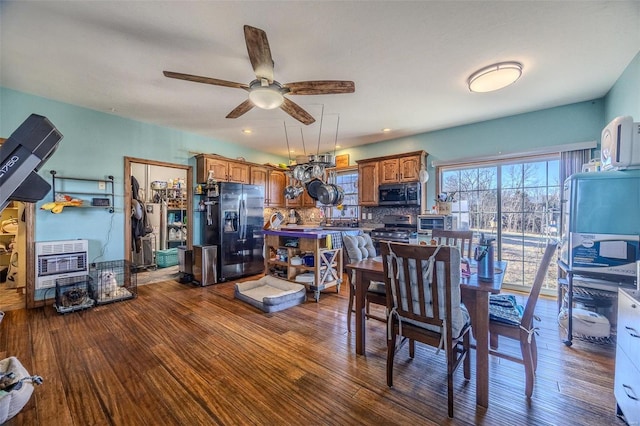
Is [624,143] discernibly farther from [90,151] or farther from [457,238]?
[90,151]

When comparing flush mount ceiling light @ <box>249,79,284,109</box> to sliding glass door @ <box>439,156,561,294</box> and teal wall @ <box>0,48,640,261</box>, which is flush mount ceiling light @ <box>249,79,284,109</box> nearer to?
teal wall @ <box>0,48,640,261</box>

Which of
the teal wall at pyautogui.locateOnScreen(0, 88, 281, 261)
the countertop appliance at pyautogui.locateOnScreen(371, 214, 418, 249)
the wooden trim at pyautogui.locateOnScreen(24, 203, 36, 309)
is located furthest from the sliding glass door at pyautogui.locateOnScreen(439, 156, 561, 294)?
the wooden trim at pyautogui.locateOnScreen(24, 203, 36, 309)

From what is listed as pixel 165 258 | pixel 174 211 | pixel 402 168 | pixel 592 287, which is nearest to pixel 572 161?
pixel 592 287

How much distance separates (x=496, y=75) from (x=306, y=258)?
10.5 feet

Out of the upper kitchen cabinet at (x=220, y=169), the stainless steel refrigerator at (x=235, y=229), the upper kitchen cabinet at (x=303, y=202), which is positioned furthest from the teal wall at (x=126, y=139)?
the upper kitchen cabinet at (x=303, y=202)

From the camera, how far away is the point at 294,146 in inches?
238

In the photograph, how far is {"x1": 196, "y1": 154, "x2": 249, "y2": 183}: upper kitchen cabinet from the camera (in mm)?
4887

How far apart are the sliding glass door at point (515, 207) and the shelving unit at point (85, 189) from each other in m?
5.77

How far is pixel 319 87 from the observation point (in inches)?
90.9

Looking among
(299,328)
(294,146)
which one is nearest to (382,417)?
(299,328)

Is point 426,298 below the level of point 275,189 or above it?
below

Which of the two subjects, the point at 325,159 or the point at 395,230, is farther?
the point at 395,230

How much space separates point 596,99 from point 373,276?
4062 mm

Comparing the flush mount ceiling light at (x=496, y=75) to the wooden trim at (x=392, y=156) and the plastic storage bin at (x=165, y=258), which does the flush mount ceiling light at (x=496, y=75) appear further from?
the plastic storage bin at (x=165, y=258)
